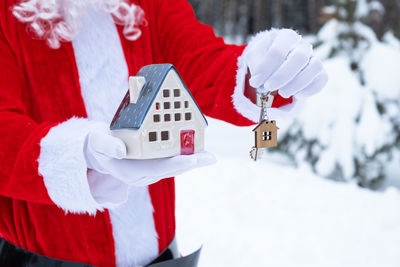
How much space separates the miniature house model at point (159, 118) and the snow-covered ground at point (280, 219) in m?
1.12

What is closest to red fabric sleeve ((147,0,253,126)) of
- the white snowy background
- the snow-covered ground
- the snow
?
the white snowy background

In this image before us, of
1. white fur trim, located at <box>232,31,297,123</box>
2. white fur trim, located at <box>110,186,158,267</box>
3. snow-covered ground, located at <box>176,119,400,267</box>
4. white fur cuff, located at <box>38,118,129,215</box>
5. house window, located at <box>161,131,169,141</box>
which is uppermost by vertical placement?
white fur trim, located at <box>232,31,297,123</box>

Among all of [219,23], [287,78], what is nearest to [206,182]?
[287,78]

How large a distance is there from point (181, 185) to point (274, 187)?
22.8 inches

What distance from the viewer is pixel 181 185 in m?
2.63

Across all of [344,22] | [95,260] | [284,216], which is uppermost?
[344,22]

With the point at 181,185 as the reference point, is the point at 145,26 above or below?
above

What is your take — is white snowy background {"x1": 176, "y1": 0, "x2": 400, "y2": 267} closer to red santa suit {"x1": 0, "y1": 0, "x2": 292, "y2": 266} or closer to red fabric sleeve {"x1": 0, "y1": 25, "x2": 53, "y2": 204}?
red santa suit {"x1": 0, "y1": 0, "x2": 292, "y2": 266}

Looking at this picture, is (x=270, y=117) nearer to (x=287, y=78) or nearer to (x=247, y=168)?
(x=287, y=78)

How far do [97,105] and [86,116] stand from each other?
0.03 m

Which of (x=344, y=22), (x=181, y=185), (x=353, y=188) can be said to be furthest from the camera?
(x=344, y=22)

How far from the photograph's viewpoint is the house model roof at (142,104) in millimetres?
586

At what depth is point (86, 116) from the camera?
816 millimetres

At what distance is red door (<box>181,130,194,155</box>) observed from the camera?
24.5 inches
